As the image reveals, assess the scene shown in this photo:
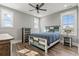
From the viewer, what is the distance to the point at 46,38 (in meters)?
1.64

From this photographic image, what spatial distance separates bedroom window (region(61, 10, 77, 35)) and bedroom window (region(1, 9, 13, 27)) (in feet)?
3.20

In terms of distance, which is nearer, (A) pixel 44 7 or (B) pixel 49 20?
(A) pixel 44 7

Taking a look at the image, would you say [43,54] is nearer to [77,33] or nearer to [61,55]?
[61,55]

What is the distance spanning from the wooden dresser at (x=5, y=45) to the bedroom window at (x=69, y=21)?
3.33 ft

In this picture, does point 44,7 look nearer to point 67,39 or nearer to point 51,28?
point 51,28

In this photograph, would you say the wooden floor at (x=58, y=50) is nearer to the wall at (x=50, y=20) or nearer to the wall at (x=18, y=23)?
the wall at (x=18, y=23)

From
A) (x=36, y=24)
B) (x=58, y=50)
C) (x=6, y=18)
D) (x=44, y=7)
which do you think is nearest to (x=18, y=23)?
(x=6, y=18)

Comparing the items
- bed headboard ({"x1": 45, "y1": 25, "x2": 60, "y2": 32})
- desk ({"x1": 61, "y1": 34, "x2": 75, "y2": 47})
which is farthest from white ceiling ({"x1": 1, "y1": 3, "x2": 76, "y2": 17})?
desk ({"x1": 61, "y1": 34, "x2": 75, "y2": 47})

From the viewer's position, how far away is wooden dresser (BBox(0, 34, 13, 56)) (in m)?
1.29

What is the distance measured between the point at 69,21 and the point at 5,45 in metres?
1.23

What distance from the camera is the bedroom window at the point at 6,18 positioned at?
133 cm

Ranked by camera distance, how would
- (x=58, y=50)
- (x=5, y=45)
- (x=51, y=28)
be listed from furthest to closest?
1. (x=51, y=28)
2. (x=58, y=50)
3. (x=5, y=45)

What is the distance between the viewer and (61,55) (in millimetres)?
1357

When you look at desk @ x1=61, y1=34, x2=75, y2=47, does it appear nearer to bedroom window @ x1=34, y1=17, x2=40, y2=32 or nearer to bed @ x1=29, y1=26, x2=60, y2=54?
bed @ x1=29, y1=26, x2=60, y2=54
